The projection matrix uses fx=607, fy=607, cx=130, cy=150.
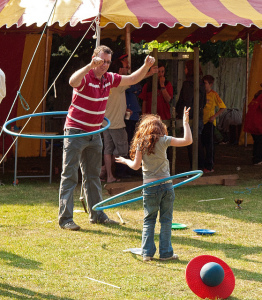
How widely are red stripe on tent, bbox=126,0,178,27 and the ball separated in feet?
16.8

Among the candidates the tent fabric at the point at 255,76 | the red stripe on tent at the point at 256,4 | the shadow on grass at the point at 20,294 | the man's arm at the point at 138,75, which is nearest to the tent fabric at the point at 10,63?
the red stripe on tent at the point at 256,4

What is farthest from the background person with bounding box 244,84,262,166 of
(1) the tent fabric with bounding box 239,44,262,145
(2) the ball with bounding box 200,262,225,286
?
(2) the ball with bounding box 200,262,225,286

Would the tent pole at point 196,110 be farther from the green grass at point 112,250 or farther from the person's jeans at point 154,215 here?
the person's jeans at point 154,215

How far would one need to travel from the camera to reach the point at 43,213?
8.01m

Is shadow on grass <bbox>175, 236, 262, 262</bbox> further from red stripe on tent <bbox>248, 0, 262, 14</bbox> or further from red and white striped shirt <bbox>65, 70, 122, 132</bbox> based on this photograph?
red stripe on tent <bbox>248, 0, 262, 14</bbox>

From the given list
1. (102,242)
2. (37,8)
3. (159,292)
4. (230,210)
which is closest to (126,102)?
(37,8)

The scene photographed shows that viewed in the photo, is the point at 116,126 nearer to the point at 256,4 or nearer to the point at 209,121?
the point at 209,121

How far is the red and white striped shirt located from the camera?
688 centimetres

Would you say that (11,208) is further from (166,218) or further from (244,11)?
(244,11)

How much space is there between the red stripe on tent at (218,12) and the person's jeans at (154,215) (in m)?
4.47

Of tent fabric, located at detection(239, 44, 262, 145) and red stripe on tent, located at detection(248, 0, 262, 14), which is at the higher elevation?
red stripe on tent, located at detection(248, 0, 262, 14)

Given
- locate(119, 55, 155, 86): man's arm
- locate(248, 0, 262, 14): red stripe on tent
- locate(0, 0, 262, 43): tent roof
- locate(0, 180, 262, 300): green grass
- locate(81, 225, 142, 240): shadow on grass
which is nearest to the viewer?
locate(0, 180, 262, 300): green grass

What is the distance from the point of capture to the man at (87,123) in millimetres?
6859

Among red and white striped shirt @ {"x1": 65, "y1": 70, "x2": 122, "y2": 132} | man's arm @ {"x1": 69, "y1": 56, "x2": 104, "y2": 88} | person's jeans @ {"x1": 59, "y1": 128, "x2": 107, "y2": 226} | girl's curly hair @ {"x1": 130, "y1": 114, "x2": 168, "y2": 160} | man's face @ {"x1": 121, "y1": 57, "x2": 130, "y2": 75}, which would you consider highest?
man's face @ {"x1": 121, "y1": 57, "x2": 130, "y2": 75}
